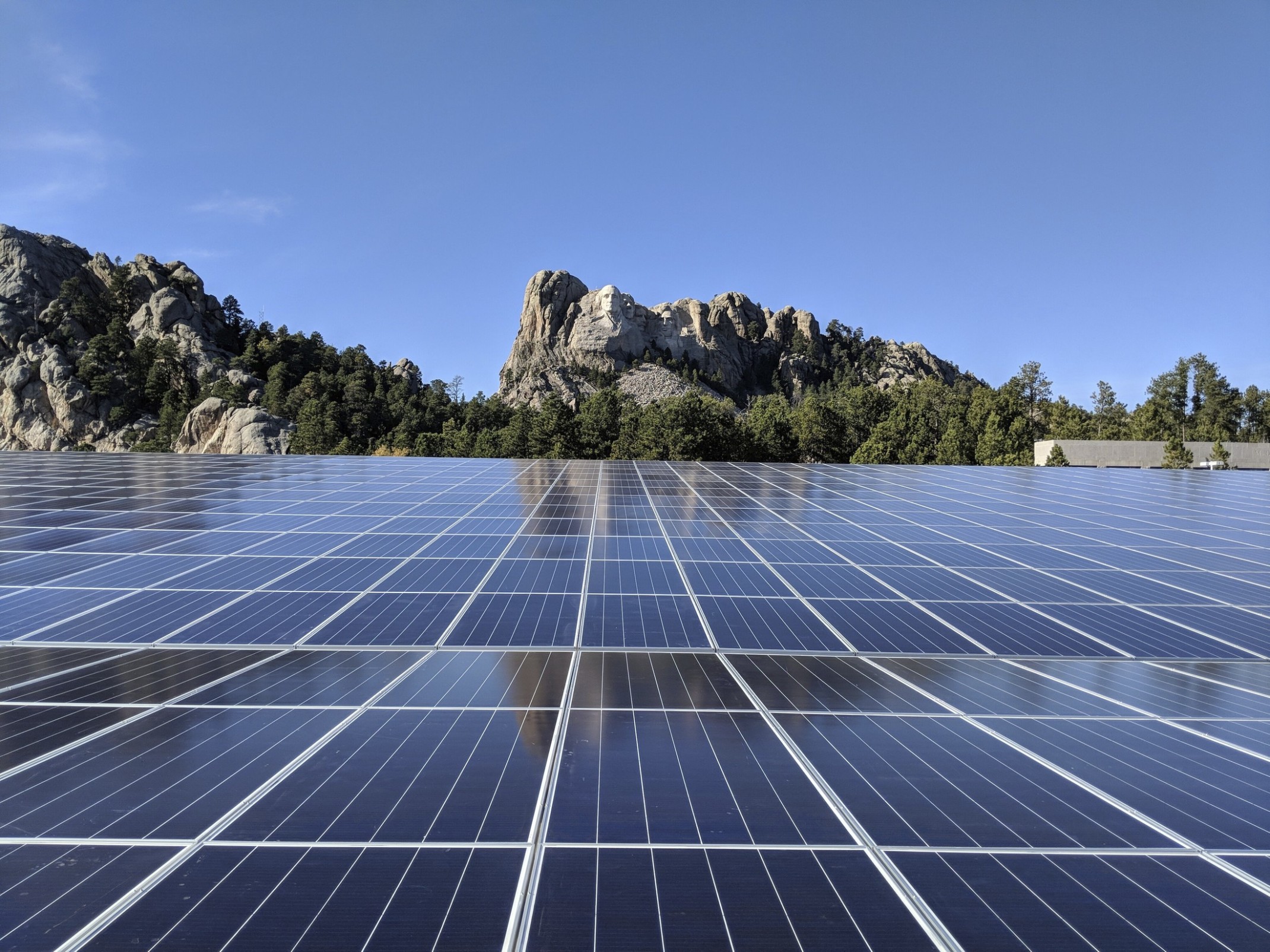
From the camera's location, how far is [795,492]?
24.5m

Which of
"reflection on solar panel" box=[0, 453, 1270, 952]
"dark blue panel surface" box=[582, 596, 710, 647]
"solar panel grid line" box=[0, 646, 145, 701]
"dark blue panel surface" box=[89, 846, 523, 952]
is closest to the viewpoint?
"dark blue panel surface" box=[89, 846, 523, 952]

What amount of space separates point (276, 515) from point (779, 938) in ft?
59.9

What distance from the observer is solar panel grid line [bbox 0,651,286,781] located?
5.88 metres

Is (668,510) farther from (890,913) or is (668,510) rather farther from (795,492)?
(890,913)

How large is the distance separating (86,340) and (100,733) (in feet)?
481

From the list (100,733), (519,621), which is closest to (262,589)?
(519,621)

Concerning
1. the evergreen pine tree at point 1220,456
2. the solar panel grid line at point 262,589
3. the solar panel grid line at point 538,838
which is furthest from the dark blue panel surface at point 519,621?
the evergreen pine tree at point 1220,456

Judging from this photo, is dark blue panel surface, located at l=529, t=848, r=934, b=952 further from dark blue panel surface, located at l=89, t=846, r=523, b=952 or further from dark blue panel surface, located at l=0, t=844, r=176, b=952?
dark blue panel surface, located at l=0, t=844, r=176, b=952

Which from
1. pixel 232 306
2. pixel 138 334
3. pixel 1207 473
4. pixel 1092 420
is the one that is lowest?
pixel 1207 473

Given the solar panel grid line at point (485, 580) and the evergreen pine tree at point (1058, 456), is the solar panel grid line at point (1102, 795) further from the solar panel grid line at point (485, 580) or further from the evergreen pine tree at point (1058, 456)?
the evergreen pine tree at point (1058, 456)

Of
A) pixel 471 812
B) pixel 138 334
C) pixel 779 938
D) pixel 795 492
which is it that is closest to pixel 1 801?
pixel 471 812

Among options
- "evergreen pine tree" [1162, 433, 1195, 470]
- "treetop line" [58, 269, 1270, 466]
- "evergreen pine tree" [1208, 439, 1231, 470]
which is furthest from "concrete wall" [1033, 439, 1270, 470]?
"treetop line" [58, 269, 1270, 466]

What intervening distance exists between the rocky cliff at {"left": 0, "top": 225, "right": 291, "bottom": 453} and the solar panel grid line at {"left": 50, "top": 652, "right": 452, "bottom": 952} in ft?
329

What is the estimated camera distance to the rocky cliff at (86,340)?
332 ft
